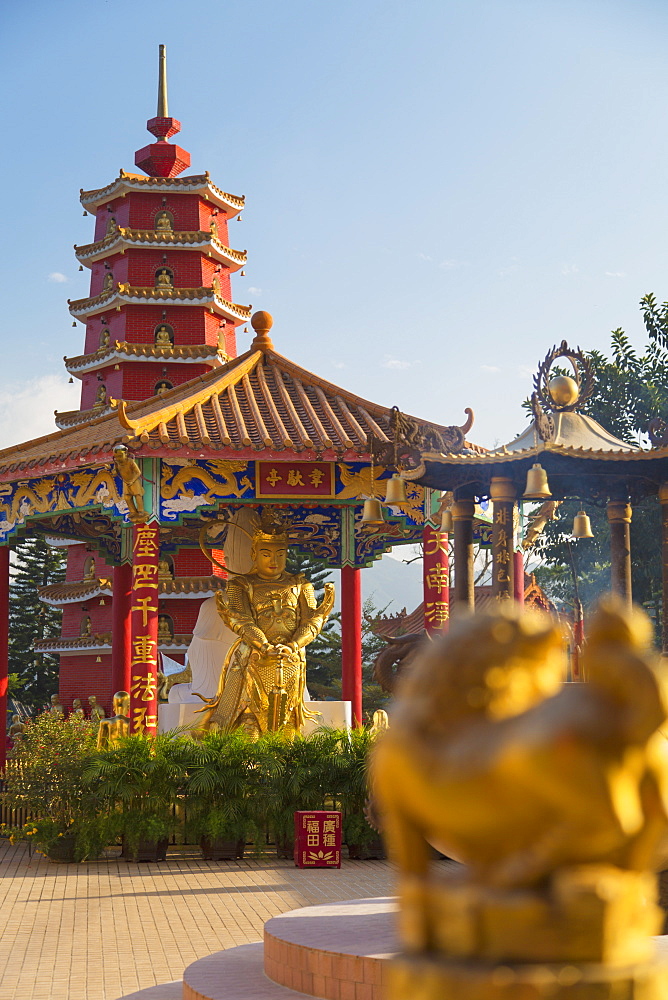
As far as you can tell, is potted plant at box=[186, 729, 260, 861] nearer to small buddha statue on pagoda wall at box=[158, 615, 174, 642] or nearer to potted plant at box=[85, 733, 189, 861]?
potted plant at box=[85, 733, 189, 861]

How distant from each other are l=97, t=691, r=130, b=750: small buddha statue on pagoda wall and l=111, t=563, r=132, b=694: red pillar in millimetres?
3922

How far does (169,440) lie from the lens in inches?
530

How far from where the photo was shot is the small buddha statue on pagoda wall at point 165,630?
27633 millimetres

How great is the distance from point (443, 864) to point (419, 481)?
452 cm

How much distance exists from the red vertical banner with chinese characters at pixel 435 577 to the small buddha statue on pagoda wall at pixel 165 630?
45.3 feet

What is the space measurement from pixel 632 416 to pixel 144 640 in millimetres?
14251

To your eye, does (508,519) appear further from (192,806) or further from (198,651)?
(198,651)

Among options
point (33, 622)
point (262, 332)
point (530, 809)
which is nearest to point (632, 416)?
point (262, 332)

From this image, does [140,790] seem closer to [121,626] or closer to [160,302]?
[121,626]

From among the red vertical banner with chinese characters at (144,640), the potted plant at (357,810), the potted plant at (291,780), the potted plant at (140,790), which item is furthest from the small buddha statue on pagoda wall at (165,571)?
the potted plant at (357,810)

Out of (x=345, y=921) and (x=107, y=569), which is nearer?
(x=345, y=921)

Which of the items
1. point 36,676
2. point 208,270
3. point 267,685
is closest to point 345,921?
point 267,685

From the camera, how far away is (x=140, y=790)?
39.3 ft

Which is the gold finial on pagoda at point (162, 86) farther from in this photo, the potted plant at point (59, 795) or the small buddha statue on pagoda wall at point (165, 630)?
the potted plant at point (59, 795)
